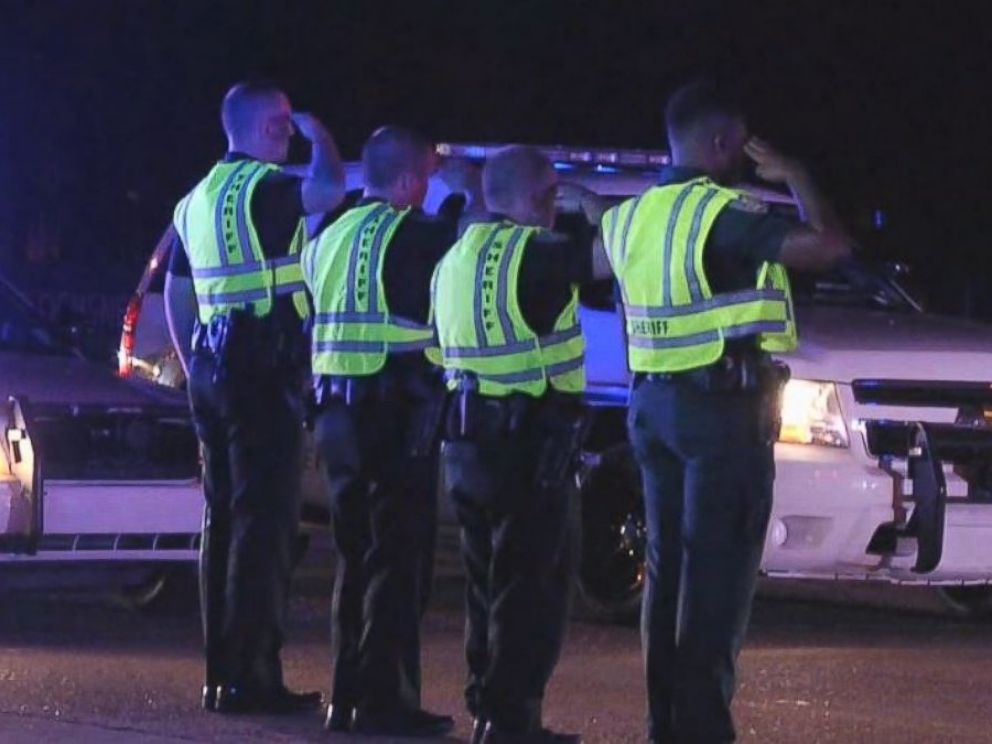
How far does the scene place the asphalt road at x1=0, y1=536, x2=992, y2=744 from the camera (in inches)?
333

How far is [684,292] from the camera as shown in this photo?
7.08 metres

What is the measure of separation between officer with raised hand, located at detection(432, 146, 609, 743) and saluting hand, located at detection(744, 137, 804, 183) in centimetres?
55

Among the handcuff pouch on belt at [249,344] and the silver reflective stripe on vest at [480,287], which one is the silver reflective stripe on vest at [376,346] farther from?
the silver reflective stripe on vest at [480,287]

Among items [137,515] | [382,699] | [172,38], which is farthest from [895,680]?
[172,38]

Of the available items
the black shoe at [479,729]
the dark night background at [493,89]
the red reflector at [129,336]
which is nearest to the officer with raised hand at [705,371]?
the black shoe at [479,729]

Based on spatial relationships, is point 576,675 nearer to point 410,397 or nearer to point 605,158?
point 410,397

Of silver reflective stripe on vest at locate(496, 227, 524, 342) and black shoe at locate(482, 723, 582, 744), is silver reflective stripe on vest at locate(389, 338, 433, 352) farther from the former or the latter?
black shoe at locate(482, 723, 582, 744)

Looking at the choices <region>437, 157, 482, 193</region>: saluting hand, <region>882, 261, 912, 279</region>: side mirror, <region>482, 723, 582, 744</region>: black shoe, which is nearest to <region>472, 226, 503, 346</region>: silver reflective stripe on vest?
<region>437, 157, 482, 193</region>: saluting hand

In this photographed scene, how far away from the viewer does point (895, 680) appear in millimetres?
9656

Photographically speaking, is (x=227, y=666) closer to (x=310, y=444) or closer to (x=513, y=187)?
(x=513, y=187)

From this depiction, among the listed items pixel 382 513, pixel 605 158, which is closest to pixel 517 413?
pixel 382 513

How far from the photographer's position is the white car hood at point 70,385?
10703mm

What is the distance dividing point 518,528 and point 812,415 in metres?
3.20

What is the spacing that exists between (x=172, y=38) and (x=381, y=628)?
2783 cm
